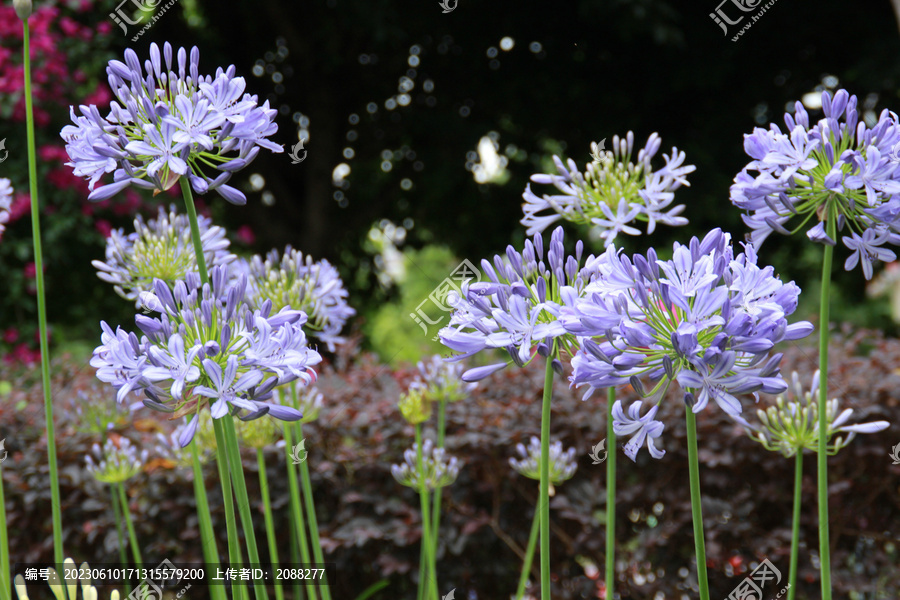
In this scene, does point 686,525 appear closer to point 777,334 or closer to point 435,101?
point 777,334

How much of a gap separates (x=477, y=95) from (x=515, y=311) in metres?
8.18

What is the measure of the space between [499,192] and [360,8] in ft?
10.4

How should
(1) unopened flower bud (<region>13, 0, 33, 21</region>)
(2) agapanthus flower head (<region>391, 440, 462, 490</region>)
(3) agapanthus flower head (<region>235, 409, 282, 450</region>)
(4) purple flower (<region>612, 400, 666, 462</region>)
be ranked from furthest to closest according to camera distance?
(2) agapanthus flower head (<region>391, 440, 462, 490</region>) < (3) agapanthus flower head (<region>235, 409, 282, 450</region>) < (1) unopened flower bud (<region>13, 0, 33, 21</region>) < (4) purple flower (<region>612, 400, 666, 462</region>)

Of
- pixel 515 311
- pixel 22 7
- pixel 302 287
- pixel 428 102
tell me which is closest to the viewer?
pixel 515 311

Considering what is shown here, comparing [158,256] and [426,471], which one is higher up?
Answer: [158,256]

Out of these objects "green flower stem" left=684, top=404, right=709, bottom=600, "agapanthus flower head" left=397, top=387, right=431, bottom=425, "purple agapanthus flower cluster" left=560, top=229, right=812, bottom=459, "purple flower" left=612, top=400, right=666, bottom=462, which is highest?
"agapanthus flower head" left=397, top=387, right=431, bottom=425

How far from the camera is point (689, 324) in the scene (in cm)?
122

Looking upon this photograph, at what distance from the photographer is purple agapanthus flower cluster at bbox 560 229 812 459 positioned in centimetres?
124

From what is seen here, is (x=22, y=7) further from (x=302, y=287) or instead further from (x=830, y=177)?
(x=830, y=177)

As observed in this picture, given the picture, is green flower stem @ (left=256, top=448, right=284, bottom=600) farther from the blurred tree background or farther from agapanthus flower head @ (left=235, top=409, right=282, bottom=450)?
the blurred tree background

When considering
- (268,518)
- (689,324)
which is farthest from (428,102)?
(689,324)

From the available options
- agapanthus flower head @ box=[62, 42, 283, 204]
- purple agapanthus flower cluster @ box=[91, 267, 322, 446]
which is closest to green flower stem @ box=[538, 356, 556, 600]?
purple agapanthus flower cluster @ box=[91, 267, 322, 446]

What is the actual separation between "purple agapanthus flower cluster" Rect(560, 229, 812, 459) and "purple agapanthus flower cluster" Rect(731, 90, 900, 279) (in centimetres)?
35

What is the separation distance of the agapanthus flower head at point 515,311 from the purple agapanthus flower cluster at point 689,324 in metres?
0.12
